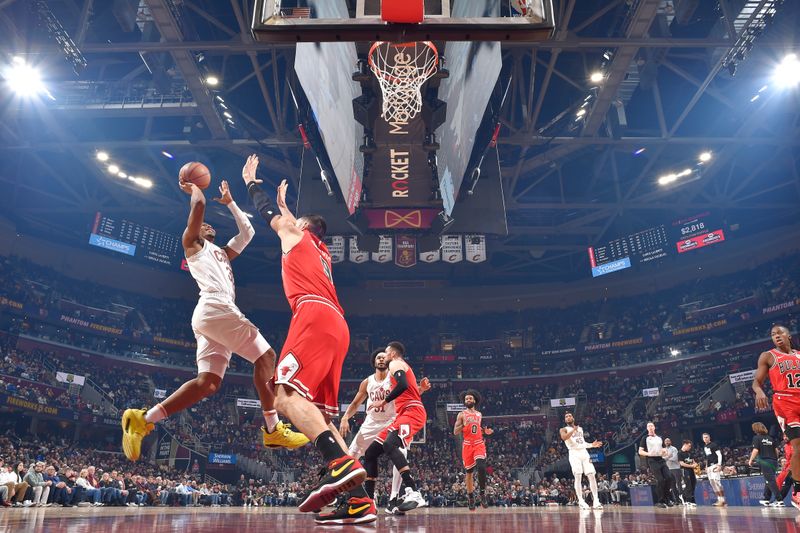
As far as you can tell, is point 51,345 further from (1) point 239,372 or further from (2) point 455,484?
(2) point 455,484

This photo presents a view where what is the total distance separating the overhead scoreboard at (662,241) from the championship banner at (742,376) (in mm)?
5807

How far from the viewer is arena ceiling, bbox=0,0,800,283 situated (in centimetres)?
1410

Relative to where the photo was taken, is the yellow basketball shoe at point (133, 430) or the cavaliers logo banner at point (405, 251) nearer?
the yellow basketball shoe at point (133, 430)

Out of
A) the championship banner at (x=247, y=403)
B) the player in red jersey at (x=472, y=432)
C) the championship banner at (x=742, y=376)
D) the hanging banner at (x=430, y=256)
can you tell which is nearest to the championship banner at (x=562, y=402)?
the championship banner at (x=742, y=376)

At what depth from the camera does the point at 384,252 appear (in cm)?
1819

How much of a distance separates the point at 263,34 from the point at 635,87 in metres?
18.0

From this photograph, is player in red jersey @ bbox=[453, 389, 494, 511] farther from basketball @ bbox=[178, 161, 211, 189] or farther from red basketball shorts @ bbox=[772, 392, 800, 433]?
basketball @ bbox=[178, 161, 211, 189]

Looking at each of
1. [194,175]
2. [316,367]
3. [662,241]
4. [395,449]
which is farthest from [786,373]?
[662,241]

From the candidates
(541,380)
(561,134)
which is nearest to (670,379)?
(541,380)

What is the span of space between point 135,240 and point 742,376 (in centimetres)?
2814

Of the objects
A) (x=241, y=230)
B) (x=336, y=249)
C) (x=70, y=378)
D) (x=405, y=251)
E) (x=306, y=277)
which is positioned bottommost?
(x=306, y=277)

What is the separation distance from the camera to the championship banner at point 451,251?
18.2 meters

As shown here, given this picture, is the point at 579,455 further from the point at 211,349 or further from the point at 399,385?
the point at 211,349

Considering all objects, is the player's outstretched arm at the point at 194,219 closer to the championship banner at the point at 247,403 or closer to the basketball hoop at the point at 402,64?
the basketball hoop at the point at 402,64
